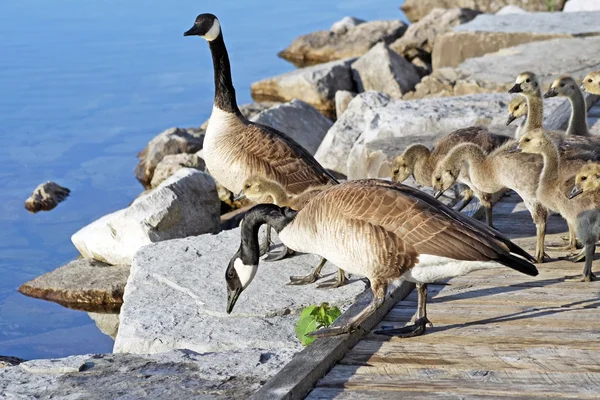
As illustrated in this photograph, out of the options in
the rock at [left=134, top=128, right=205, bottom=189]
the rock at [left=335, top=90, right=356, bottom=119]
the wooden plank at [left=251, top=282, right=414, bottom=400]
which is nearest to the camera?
the wooden plank at [left=251, top=282, right=414, bottom=400]

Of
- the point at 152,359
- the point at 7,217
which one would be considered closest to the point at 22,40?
the point at 7,217

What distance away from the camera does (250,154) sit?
8125 mm

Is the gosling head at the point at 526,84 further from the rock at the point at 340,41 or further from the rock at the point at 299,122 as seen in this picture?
the rock at the point at 340,41

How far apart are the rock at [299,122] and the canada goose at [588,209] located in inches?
305

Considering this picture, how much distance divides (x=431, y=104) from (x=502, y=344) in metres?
7.02

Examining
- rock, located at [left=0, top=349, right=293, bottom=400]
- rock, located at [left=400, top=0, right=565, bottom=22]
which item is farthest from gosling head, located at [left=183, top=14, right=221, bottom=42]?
rock, located at [left=400, top=0, right=565, bottom=22]

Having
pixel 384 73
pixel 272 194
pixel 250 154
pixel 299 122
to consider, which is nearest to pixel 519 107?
pixel 250 154

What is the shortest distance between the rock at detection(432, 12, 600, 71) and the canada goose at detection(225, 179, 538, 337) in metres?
11.5

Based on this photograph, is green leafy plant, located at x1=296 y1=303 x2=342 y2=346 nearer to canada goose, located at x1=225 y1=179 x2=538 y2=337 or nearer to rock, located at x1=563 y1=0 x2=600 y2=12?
canada goose, located at x1=225 y1=179 x2=538 y2=337

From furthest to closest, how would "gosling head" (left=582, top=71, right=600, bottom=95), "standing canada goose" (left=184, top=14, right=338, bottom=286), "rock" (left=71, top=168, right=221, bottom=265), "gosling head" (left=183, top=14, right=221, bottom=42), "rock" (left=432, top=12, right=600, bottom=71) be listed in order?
"rock" (left=432, top=12, right=600, bottom=71) → "rock" (left=71, top=168, right=221, bottom=265) → "gosling head" (left=183, top=14, right=221, bottom=42) → "gosling head" (left=582, top=71, right=600, bottom=95) → "standing canada goose" (left=184, top=14, right=338, bottom=286)

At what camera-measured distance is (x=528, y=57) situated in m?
15.2

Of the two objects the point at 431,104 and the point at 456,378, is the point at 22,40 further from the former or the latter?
the point at 456,378

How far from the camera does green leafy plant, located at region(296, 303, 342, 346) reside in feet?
20.2

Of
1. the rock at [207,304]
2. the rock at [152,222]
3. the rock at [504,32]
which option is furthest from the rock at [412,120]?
the rock at [504,32]
